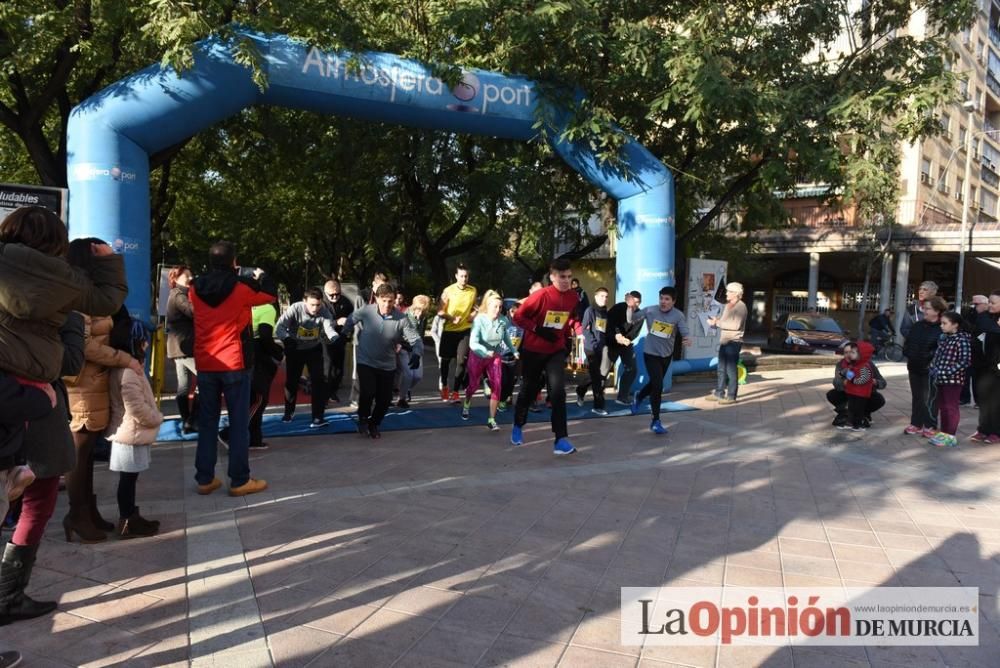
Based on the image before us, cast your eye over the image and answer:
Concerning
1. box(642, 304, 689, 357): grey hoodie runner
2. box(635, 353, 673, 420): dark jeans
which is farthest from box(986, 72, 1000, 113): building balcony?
box(635, 353, 673, 420): dark jeans

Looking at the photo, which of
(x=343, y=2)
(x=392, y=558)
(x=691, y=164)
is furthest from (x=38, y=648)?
(x=691, y=164)

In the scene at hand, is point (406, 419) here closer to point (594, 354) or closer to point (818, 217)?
point (594, 354)

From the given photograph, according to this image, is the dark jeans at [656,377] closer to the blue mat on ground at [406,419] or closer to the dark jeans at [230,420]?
the blue mat on ground at [406,419]

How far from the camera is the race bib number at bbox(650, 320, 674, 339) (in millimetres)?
7965

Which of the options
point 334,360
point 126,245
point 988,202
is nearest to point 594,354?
point 334,360

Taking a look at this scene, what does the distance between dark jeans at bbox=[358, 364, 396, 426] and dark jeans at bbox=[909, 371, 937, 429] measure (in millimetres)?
5720

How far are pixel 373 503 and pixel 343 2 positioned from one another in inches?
337

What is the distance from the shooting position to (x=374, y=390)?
726cm

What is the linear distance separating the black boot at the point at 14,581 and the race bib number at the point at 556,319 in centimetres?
445

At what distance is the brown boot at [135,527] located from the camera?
13.9 feet

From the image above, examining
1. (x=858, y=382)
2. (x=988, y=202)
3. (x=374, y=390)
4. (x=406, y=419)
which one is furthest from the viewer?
(x=988, y=202)

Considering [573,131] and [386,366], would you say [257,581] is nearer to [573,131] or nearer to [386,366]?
[386,366]

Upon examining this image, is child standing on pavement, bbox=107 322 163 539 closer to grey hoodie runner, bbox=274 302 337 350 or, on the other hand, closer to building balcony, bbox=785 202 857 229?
grey hoodie runner, bbox=274 302 337 350

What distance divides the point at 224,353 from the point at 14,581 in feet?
6.94
